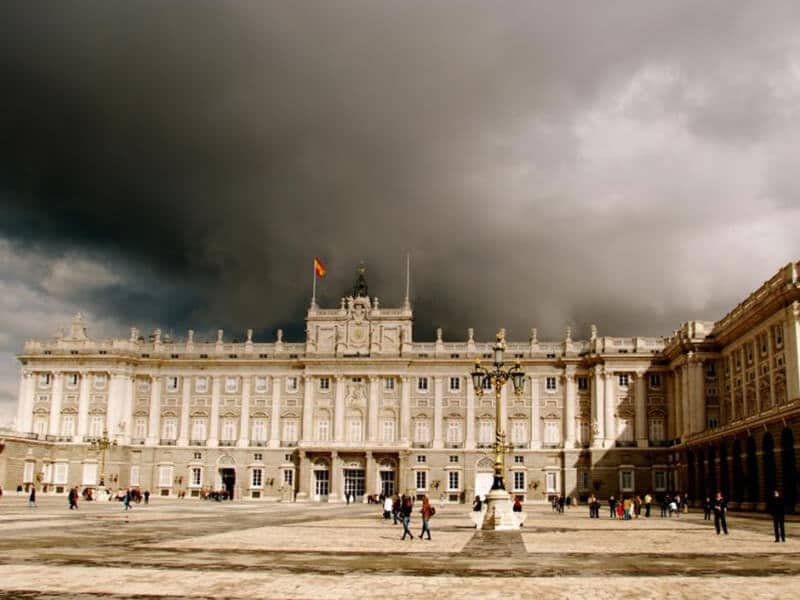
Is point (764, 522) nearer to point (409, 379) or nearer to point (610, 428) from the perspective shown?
point (610, 428)

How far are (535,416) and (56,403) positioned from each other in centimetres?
4841

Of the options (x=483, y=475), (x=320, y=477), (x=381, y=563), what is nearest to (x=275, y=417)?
(x=320, y=477)

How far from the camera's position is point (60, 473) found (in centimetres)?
8725

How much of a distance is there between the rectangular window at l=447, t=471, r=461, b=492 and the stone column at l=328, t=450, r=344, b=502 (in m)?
A: 10.4

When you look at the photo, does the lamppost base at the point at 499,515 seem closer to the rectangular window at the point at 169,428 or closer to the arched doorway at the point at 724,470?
the arched doorway at the point at 724,470

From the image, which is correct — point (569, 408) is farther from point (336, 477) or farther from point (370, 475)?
point (336, 477)

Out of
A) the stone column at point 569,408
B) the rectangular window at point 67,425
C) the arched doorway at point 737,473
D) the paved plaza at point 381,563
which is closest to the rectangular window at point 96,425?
the rectangular window at point 67,425

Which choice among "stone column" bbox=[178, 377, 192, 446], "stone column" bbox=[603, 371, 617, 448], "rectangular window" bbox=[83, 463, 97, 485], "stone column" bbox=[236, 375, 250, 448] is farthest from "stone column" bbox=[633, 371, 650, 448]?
"rectangular window" bbox=[83, 463, 97, 485]

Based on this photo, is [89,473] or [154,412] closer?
[89,473]

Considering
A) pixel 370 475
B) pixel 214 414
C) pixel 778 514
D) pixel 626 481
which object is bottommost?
pixel 778 514

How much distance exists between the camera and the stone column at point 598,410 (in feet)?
272

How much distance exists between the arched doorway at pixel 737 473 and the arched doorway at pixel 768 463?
541cm

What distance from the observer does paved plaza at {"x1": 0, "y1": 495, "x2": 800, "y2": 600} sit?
1669 cm

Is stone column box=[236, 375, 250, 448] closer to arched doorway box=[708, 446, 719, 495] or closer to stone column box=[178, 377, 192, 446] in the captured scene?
stone column box=[178, 377, 192, 446]
